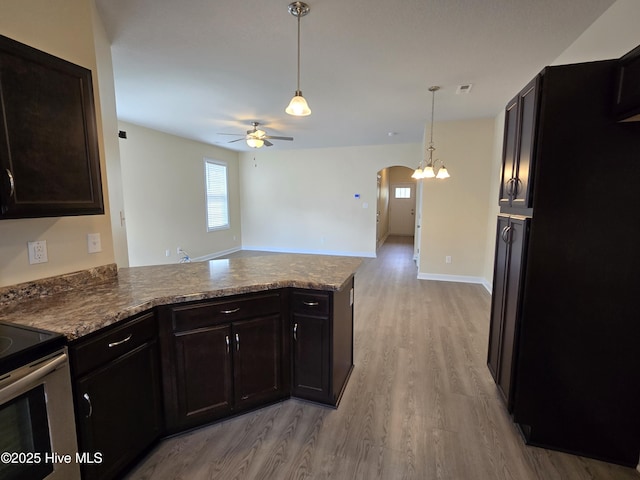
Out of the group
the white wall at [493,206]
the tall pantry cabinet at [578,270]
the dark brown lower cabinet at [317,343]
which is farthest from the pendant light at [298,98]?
the white wall at [493,206]

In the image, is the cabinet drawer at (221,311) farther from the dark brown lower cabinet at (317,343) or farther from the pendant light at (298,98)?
the pendant light at (298,98)

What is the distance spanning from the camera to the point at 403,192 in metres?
11.9

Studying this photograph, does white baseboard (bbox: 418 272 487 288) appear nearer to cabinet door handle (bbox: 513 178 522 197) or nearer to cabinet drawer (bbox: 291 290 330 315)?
cabinet door handle (bbox: 513 178 522 197)

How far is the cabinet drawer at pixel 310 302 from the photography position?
196cm

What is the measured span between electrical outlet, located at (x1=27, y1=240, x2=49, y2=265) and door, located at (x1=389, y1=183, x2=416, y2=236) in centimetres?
1129

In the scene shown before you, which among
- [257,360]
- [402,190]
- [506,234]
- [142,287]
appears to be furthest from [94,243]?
[402,190]

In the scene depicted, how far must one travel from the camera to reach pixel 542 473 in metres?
1.62

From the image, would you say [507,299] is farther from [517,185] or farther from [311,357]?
[311,357]

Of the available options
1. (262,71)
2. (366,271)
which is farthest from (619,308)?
(366,271)

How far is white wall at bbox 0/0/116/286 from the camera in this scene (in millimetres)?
1534

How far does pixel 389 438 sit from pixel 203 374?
3.99ft

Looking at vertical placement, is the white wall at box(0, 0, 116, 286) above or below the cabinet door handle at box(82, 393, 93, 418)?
above

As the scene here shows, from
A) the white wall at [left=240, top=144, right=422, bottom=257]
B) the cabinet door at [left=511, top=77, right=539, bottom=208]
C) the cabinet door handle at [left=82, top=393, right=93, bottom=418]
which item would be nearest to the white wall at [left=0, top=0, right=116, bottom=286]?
the cabinet door handle at [left=82, top=393, right=93, bottom=418]

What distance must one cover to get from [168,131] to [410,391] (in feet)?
19.4
